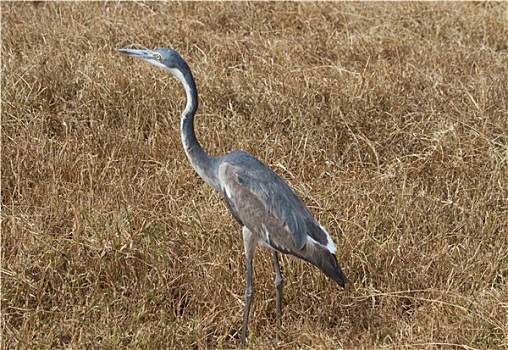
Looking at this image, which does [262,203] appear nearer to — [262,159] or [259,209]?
[259,209]

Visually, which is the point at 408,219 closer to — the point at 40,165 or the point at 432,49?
the point at 40,165

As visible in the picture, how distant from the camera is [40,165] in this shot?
16.4 feet

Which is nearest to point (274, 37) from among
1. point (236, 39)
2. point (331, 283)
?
point (236, 39)

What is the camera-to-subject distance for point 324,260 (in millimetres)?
3701

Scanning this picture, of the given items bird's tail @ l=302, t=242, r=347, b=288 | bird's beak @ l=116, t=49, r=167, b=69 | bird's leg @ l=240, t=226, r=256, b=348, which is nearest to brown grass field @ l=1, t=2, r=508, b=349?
bird's leg @ l=240, t=226, r=256, b=348

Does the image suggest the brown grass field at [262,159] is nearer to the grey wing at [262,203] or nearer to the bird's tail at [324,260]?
the bird's tail at [324,260]

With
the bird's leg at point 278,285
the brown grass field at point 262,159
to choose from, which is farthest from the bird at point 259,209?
the brown grass field at point 262,159

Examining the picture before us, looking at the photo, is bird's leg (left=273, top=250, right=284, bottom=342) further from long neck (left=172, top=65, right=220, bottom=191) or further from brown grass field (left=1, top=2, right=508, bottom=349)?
long neck (left=172, top=65, right=220, bottom=191)

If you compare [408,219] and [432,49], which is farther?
[432,49]

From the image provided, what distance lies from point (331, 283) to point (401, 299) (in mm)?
334

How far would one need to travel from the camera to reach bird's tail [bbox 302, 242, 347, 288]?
370 cm

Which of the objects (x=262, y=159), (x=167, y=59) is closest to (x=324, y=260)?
(x=167, y=59)

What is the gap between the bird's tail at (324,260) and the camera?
3.70 meters

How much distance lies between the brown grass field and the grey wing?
0.39 metres
